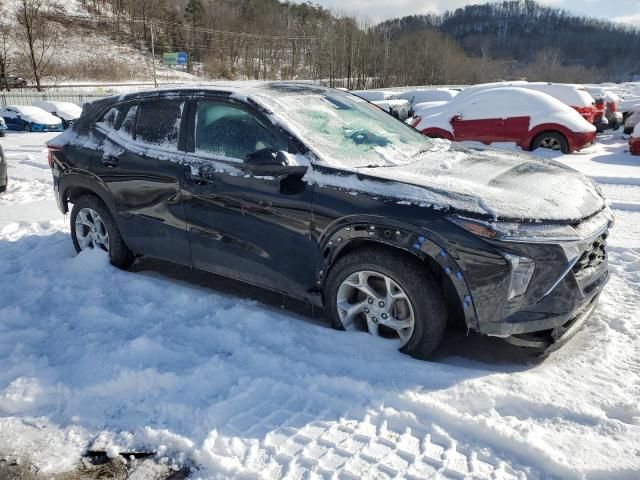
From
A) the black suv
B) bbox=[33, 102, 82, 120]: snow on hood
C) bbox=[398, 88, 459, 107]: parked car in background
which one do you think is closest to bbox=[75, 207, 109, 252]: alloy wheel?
the black suv

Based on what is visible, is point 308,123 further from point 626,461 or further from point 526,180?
point 626,461

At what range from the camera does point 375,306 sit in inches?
126

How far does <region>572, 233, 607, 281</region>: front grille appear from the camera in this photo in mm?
3023

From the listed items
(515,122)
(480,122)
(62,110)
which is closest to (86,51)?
(62,110)

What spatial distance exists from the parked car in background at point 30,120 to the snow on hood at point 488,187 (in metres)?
21.7

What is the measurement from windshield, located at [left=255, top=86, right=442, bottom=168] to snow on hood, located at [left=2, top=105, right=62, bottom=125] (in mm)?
20686

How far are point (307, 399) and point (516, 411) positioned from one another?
3.64ft

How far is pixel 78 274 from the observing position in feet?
14.9

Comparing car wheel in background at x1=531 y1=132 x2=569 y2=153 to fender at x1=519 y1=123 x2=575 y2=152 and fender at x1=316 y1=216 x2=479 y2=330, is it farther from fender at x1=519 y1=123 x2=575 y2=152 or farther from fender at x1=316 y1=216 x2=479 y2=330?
fender at x1=316 y1=216 x2=479 y2=330

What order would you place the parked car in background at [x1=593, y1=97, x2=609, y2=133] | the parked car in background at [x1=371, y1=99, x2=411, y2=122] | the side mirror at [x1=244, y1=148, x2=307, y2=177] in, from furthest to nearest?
the parked car in background at [x1=593, y1=97, x2=609, y2=133] → the parked car in background at [x1=371, y1=99, x2=411, y2=122] → the side mirror at [x1=244, y1=148, x2=307, y2=177]

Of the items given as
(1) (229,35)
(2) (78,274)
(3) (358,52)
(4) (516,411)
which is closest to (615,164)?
(4) (516,411)

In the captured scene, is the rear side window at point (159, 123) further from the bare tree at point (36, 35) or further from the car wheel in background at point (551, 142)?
the bare tree at point (36, 35)

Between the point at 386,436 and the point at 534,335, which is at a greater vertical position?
the point at 534,335

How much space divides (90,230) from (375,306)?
3.08 meters
